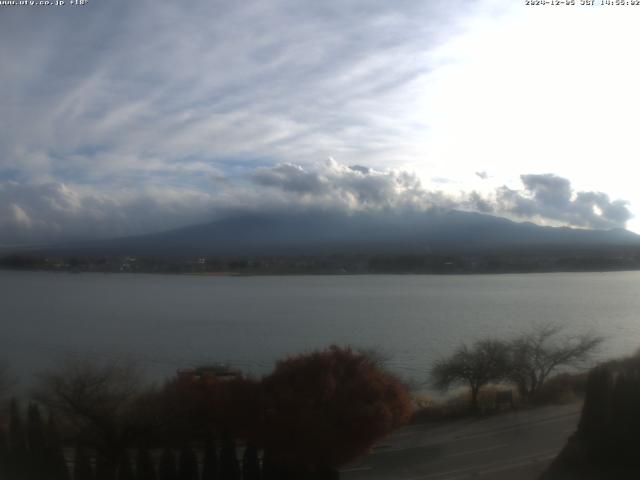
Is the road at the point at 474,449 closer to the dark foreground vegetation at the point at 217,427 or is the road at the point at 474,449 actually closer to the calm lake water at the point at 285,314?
the dark foreground vegetation at the point at 217,427

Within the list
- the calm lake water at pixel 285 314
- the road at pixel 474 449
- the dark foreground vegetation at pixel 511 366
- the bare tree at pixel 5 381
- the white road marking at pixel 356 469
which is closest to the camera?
the road at pixel 474 449

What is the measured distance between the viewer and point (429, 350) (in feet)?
38.1

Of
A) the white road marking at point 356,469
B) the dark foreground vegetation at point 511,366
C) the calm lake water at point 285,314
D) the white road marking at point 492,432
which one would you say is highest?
the calm lake water at point 285,314

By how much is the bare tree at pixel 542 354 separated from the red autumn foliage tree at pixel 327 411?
3.07m

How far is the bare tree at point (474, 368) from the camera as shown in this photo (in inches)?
353

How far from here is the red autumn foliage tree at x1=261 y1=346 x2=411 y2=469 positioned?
5.93 meters

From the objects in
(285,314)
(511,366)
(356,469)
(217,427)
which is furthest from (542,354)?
(285,314)

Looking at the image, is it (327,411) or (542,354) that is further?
(542,354)

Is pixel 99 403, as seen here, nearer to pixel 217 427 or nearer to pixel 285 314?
pixel 217 427

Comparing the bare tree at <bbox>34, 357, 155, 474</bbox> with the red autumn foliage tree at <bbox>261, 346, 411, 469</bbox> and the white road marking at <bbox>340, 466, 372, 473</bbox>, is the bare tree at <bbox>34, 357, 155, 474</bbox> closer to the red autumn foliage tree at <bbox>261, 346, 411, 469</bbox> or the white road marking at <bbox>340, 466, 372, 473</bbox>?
the red autumn foliage tree at <bbox>261, 346, 411, 469</bbox>

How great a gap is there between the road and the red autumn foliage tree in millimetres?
288

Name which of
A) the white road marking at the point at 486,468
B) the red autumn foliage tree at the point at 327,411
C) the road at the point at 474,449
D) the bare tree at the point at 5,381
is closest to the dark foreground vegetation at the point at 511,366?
the road at the point at 474,449

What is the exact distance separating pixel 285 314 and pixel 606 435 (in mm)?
12337

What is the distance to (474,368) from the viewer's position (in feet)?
30.0
